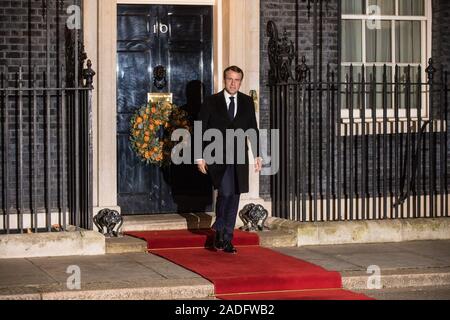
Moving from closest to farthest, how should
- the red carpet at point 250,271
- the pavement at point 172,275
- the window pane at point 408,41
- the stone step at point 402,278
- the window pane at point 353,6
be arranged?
the pavement at point 172,275 → the red carpet at point 250,271 → the stone step at point 402,278 → the window pane at point 353,6 → the window pane at point 408,41

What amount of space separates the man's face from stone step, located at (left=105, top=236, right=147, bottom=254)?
74.4 inches

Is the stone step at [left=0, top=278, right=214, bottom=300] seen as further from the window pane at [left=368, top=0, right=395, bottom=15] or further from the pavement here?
the window pane at [left=368, top=0, right=395, bottom=15]

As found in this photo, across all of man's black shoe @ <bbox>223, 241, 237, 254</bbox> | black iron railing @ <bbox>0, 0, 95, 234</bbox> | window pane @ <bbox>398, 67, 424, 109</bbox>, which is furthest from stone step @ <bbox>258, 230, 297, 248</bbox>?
window pane @ <bbox>398, 67, 424, 109</bbox>

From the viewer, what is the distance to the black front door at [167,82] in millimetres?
12820

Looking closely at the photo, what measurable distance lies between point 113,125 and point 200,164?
1480mm

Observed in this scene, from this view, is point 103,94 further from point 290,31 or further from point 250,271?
point 250,271

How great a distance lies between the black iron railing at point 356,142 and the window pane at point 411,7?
717 mm

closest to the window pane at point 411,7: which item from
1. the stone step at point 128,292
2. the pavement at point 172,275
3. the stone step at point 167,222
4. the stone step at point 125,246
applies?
the pavement at point 172,275

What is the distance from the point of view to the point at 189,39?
42.9 ft

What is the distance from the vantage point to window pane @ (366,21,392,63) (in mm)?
13820

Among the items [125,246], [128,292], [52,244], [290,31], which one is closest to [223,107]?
[125,246]

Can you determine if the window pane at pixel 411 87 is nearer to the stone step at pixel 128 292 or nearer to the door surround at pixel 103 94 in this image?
the door surround at pixel 103 94

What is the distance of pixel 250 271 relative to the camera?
1041 cm

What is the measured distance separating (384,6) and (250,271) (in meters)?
4.92
